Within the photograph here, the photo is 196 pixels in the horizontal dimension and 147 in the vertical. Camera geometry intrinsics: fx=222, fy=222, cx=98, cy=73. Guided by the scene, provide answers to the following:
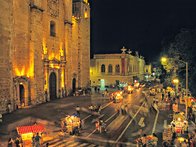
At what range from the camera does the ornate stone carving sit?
3125cm

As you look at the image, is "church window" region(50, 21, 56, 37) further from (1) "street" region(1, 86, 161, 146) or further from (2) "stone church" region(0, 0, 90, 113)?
(1) "street" region(1, 86, 161, 146)

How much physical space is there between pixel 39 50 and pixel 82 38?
14.1 m

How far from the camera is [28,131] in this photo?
14148mm

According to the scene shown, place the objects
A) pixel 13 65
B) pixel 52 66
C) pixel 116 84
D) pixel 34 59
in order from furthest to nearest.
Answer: pixel 116 84, pixel 52 66, pixel 34 59, pixel 13 65

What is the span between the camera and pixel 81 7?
40500 millimetres

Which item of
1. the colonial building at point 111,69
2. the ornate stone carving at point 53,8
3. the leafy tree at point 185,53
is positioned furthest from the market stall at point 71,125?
the colonial building at point 111,69

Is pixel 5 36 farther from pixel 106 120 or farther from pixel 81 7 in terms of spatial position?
pixel 81 7

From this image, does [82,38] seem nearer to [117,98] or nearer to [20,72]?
[117,98]

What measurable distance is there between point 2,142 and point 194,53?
30.3m

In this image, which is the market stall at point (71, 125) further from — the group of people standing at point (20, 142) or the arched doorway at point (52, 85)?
the arched doorway at point (52, 85)

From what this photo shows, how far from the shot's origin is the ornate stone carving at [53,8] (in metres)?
31.2

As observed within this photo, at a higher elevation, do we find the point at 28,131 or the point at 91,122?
the point at 28,131

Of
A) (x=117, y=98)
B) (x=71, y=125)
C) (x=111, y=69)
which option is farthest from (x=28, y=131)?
(x=111, y=69)

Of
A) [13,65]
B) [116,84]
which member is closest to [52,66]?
[13,65]
